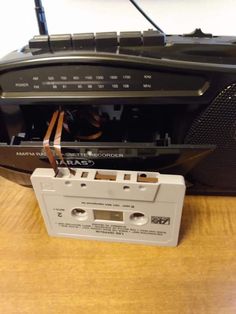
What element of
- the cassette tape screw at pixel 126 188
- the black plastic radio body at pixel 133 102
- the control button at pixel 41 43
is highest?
the control button at pixel 41 43

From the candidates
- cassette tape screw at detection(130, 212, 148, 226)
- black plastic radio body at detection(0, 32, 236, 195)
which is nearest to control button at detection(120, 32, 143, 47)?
black plastic radio body at detection(0, 32, 236, 195)

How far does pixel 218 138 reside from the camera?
1.36ft

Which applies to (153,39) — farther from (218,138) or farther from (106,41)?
(218,138)

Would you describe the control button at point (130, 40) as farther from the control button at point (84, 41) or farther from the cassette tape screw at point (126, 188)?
the cassette tape screw at point (126, 188)

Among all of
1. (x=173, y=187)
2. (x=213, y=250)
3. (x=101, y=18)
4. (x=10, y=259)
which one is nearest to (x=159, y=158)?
(x=173, y=187)

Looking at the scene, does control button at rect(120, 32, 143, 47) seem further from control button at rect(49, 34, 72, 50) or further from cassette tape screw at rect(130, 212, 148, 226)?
cassette tape screw at rect(130, 212, 148, 226)

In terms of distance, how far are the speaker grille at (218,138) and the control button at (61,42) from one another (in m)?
0.21

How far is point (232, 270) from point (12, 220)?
35 centimetres

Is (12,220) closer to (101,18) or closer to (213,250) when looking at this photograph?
(213,250)

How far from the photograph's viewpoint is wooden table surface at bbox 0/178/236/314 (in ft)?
1.19

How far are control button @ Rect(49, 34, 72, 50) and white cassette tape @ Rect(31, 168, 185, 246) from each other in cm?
17

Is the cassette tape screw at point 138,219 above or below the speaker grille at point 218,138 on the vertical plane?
below

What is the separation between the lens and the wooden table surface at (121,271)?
36 cm

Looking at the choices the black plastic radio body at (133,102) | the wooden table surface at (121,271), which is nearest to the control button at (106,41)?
the black plastic radio body at (133,102)
